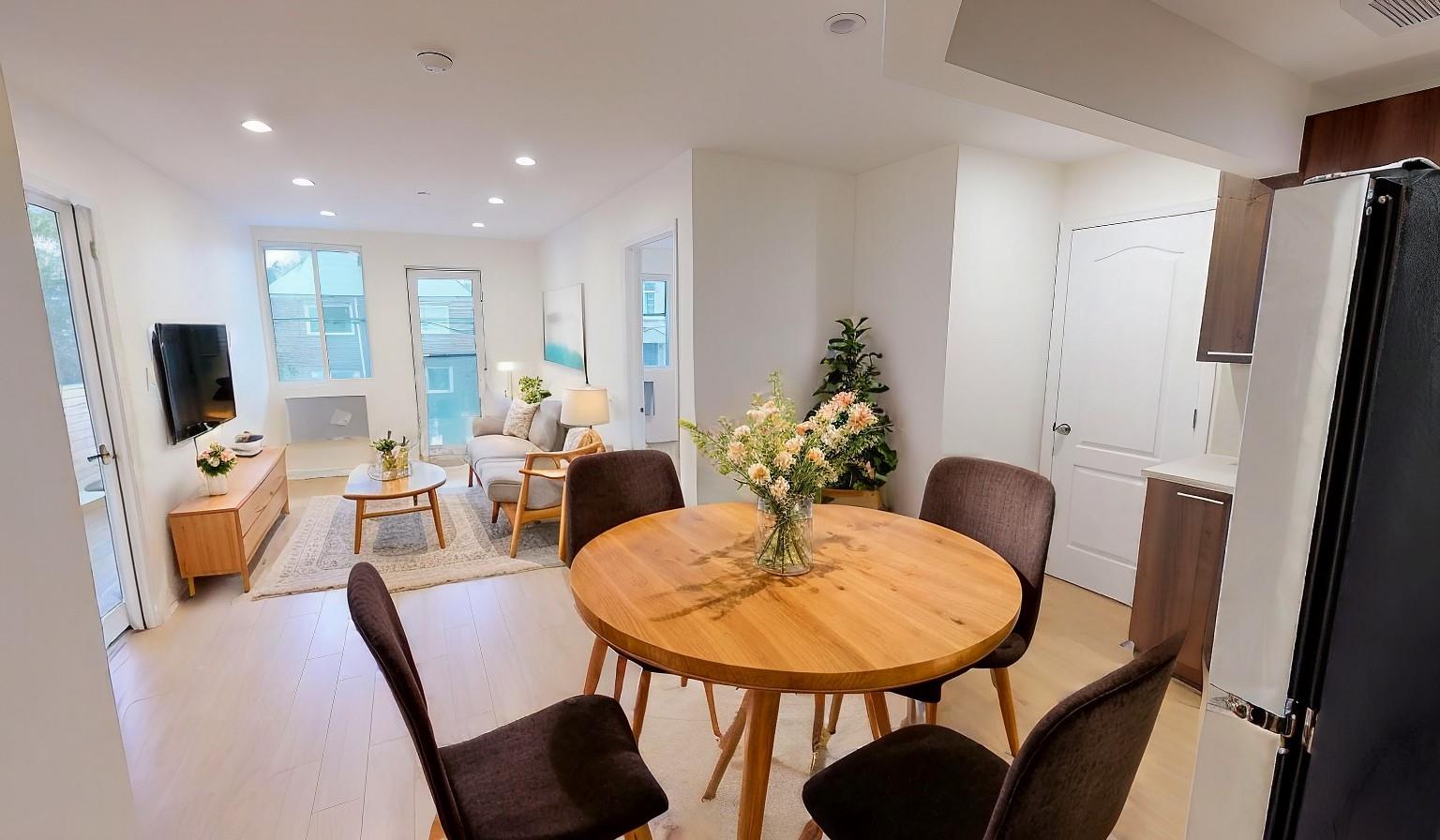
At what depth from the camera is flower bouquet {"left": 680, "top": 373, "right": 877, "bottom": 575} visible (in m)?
1.55

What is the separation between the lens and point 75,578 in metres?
1.09

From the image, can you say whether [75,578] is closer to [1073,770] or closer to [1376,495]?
[1073,770]

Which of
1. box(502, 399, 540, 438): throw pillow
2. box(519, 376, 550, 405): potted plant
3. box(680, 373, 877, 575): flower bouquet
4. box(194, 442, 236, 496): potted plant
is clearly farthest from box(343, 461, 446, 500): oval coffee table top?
box(680, 373, 877, 575): flower bouquet

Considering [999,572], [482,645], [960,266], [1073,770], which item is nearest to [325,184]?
[482,645]

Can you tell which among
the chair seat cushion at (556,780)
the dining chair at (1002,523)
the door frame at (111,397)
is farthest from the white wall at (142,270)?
the dining chair at (1002,523)

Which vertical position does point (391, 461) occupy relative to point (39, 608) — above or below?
below

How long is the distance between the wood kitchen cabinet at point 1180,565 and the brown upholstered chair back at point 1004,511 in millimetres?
868

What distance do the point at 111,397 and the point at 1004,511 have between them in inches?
158

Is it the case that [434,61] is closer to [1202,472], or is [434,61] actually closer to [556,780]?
[556,780]

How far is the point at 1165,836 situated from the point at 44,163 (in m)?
4.78

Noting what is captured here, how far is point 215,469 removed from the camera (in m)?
3.49

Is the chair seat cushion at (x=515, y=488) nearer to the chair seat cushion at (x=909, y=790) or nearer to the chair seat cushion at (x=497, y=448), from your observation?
the chair seat cushion at (x=497, y=448)

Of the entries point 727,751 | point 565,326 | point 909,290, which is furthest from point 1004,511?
point 565,326

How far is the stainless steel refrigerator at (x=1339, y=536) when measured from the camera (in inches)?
23.5
